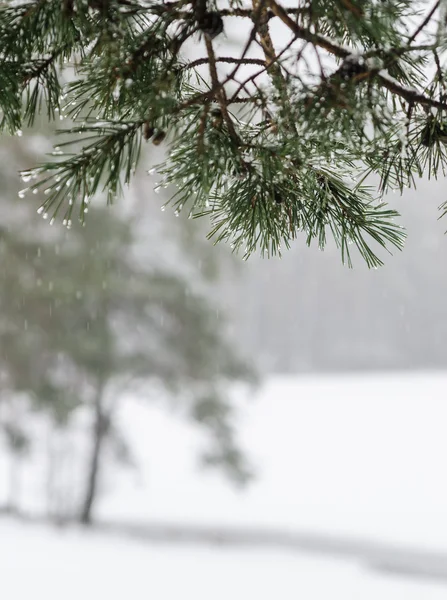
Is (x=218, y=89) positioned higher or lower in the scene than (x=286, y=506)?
higher

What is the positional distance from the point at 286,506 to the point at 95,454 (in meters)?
2.89

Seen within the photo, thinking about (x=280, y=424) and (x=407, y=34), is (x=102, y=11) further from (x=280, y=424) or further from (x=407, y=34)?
(x=280, y=424)

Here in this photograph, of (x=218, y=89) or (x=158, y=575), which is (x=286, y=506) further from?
(x=218, y=89)

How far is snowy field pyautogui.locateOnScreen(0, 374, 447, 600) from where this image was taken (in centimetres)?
422

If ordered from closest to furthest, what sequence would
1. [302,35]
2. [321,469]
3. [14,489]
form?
[302,35] → [14,489] → [321,469]

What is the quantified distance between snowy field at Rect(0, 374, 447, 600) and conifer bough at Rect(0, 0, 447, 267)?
3.56 m

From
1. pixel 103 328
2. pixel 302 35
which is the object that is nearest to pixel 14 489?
pixel 103 328

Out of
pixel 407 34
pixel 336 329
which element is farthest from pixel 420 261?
pixel 407 34

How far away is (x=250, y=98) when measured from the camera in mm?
750

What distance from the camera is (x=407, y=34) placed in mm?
716

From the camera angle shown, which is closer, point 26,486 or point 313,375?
point 26,486

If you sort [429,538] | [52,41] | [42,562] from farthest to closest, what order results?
[429,538] → [42,562] → [52,41]

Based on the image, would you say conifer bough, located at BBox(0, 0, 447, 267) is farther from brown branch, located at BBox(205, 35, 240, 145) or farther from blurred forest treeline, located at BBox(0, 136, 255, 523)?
blurred forest treeline, located at BBox(0, 136, 255, 523)

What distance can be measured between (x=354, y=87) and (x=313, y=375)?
14556mm
